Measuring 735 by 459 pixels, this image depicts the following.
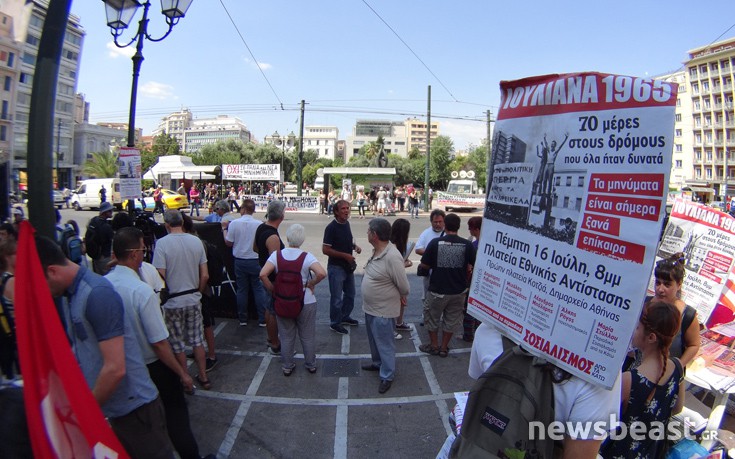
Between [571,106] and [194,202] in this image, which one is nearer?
[571,106]

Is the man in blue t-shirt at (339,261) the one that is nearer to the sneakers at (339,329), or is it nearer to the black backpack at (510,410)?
the sneakers at (339,329)

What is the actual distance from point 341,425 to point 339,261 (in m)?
2.51

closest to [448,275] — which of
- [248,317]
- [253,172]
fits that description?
[248,317]

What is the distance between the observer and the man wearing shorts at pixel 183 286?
419 cm

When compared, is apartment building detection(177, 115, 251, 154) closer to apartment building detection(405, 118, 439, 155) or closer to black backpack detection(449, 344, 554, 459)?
apartment building detection(405, 118, 439, 155)

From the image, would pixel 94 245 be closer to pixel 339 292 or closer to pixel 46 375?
pixel 46 375

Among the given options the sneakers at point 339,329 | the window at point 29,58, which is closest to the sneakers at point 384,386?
the sneakers at point 339,329

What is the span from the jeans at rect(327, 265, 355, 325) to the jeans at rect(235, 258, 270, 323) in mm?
905

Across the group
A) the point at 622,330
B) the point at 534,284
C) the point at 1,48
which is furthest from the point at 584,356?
the point at 1,48

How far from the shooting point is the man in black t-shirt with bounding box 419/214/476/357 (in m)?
4.98

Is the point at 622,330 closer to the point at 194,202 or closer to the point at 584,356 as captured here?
the point at 584,356

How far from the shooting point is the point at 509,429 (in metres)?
1.56

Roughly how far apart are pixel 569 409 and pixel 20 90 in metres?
3.94

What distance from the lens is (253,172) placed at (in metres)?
31.1
